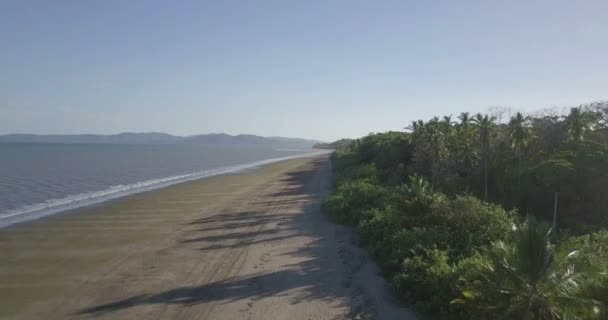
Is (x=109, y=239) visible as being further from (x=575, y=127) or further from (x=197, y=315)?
(x=575, y=127)

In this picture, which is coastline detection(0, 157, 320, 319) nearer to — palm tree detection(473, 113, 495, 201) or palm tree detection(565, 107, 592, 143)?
palm tree detection(473, 113, 495, 201)

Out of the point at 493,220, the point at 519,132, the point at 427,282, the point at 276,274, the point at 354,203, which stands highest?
the point at 519,132

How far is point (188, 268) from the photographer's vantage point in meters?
15.6

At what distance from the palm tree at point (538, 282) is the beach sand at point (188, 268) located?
2.51 m

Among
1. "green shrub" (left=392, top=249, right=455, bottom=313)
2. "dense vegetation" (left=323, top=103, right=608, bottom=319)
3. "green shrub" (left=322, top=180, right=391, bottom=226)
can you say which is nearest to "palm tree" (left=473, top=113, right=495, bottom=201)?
"dense vegetation" (left=323, top=103, right=608, bottom=319)

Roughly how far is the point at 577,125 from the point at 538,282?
36.3 m

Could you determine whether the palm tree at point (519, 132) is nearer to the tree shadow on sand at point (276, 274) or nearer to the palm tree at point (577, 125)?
the palm tree at point (577, 125)

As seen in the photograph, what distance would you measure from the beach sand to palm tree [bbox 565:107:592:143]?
87.0ft

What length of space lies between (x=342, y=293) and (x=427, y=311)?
2821mm

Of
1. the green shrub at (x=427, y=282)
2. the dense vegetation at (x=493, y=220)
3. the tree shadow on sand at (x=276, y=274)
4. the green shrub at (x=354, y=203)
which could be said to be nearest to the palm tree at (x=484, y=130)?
the dense vegetation at (x=493, y=220)

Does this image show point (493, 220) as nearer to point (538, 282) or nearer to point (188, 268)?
point (538, 282)

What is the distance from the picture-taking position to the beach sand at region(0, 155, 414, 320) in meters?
11.9

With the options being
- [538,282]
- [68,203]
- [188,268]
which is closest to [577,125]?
[538,282]

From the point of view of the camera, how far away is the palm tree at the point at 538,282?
351 inches
